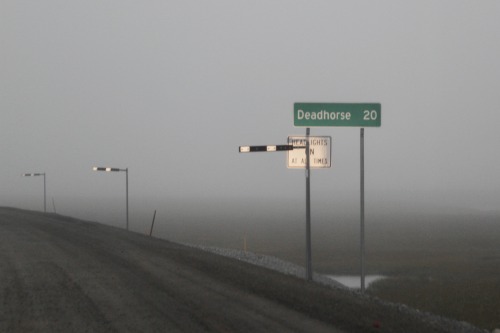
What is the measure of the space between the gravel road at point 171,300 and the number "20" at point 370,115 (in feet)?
14.8

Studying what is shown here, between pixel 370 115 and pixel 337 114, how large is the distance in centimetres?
85

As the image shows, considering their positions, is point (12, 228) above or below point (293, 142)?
below

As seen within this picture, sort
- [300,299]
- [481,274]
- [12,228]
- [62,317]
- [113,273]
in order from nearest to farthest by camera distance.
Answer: [62,317]
[300,299]
[113,273]
[12,228]
[481,274]

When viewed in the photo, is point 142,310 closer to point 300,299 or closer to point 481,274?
point 300,299

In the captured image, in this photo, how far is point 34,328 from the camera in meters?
10.2

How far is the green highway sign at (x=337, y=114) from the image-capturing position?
1670 cm

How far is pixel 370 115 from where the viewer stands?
16.7m

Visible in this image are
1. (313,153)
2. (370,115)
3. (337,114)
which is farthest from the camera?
(313,153)

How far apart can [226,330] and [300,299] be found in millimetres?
3188

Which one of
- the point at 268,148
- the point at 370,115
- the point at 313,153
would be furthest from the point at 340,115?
the point at 268,148

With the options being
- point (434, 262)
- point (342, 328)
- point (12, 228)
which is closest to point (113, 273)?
point (342, 328)

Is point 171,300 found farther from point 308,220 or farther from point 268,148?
point 268,148

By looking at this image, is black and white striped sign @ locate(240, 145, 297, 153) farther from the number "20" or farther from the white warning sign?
the number "20"

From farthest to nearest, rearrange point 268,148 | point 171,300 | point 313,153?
1. point 313,153
2. point 268,148
3. point 171,300
